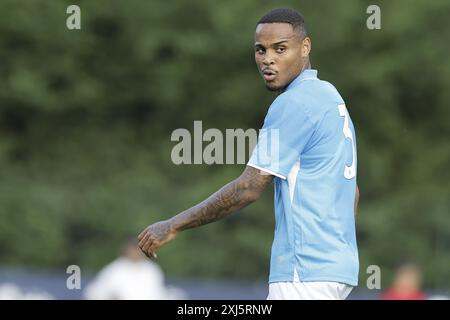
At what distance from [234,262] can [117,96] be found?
6.47 metres

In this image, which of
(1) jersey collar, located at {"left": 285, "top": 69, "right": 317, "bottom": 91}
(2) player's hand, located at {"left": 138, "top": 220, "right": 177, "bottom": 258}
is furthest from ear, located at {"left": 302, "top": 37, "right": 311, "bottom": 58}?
(2) player's hand, located at {"left": 138, "top": 220, "right": 177, "bottom": 258}

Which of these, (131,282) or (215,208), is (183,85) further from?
(215,208)

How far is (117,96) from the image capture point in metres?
23.1

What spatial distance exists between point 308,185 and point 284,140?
25 centimetres

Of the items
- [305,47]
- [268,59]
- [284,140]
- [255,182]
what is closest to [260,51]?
[268,59]

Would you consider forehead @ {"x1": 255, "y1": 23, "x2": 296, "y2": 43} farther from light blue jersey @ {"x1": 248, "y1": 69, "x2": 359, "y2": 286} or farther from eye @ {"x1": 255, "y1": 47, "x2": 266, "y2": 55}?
light blue jersey @ {"x1": 248, "y1": 69, "x2": 359, "y2": 286}

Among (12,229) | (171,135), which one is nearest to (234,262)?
(12,229)

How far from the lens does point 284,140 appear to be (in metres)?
5.62

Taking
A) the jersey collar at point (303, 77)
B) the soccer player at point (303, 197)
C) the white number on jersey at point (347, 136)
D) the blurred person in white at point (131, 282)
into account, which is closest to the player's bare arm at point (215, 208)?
the soccer player at point (303, 197)

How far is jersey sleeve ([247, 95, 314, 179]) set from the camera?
5617 mm

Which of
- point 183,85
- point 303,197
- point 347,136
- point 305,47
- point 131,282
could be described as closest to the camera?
point 303,197

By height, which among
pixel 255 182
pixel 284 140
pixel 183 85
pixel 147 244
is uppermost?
A: pixel 183 85
